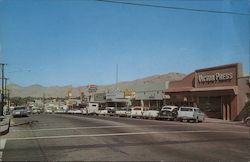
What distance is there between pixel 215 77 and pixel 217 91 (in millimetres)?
2295

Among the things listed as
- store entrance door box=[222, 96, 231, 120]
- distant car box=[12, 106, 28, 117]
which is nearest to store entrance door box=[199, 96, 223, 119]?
store entrance door box=[222, 96, 231, 120]

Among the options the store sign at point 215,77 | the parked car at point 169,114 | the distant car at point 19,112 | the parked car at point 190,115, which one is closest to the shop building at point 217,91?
the store sign at point 215,77

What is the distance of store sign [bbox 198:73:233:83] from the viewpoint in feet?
165

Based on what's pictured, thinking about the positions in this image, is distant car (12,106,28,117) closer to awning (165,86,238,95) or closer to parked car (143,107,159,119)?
parked car (143,107,159,119)

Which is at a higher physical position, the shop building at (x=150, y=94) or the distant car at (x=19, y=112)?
the shop building at (x=150, y=94)

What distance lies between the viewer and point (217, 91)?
5162 cm

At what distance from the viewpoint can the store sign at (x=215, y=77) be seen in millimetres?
50213

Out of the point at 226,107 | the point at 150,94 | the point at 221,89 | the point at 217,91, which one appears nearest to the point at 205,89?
the point at 217,91

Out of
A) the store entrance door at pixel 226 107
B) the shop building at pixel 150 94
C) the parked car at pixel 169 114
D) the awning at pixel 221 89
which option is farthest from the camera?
the shop building at pixel 150 94

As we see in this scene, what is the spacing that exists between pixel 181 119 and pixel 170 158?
105ft

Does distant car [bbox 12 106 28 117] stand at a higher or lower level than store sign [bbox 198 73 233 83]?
lower

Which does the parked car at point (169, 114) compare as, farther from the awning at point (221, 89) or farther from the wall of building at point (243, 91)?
the wall of building at point (243, 91)

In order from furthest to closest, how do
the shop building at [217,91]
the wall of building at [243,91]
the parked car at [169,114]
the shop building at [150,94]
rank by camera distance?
the shop building at [150,94]
the parked car at [169,114]
the shop building at [217,91]
the wall of building at [243,91]

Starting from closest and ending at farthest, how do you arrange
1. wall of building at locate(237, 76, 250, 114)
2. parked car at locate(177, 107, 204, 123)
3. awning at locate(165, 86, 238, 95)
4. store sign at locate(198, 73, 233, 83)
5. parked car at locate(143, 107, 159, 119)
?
parked car at locate(177, 107, 204, 123)
wall of building at locate(237, 76, 250, 114)
awning at locate(165, 86, 238, 95)
store sign at locate(198, 73, 233, 83)
parked car at locate(143, 107, 159, 119)
